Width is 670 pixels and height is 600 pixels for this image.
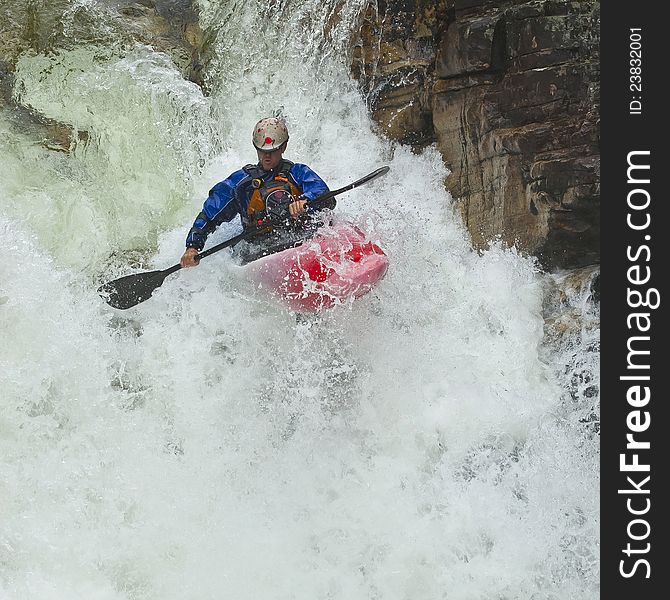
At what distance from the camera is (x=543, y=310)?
4465 mm

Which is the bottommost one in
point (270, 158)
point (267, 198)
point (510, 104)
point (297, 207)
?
point (297, 207)

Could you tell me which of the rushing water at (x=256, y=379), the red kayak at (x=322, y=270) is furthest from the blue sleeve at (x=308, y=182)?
the rushing water at (x=256, y=379)

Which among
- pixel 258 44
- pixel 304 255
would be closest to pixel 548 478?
pixel 304 255

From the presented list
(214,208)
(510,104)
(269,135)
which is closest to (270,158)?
(269,135)

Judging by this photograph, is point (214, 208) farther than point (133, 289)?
No

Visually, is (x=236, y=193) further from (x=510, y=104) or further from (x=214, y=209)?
(x=510, y=104)

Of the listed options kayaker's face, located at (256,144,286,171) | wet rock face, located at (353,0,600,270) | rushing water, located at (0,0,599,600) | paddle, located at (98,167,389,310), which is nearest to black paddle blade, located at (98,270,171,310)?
paddle, located at (98,167,389,310)

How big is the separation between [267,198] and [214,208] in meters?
0.30

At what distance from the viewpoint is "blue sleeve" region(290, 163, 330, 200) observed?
409 cm

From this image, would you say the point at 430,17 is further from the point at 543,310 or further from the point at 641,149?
the point at 543,310

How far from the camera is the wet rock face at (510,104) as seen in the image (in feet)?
14.1

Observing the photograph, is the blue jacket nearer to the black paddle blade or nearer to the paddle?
the paddle

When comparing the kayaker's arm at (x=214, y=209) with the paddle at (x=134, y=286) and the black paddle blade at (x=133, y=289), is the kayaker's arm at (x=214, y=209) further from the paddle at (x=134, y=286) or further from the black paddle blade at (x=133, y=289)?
the black paddle blade at (x=133, y=289)

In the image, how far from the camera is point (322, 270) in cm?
410
